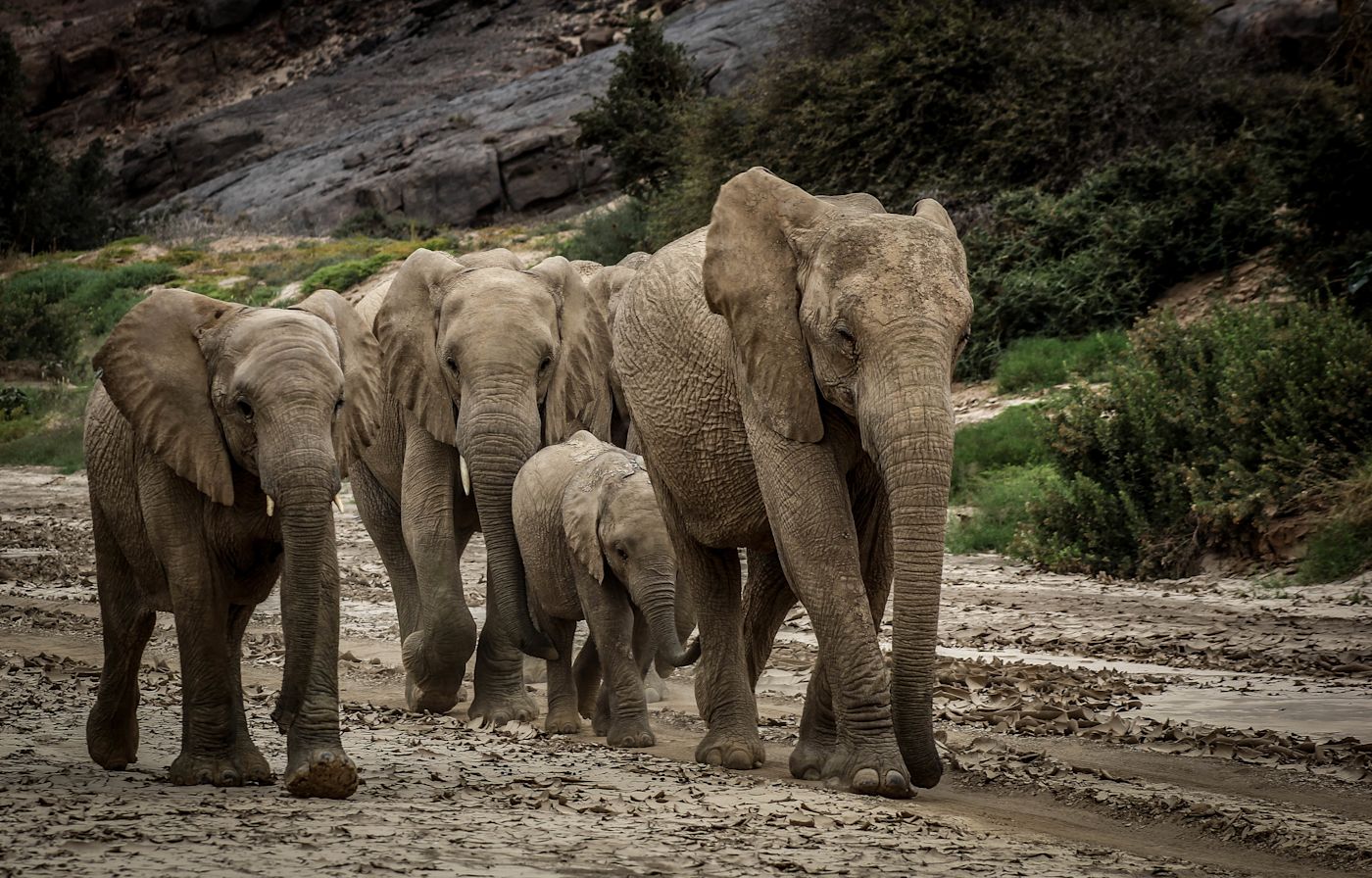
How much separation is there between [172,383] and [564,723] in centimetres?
337

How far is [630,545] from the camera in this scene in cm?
847

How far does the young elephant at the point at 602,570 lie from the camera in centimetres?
842

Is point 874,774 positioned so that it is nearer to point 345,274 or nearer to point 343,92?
point 345,274

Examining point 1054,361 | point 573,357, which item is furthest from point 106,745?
point 1054,361

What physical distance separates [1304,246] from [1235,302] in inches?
83.3

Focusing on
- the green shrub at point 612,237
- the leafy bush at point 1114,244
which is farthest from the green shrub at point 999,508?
the green shrub at point 612,237

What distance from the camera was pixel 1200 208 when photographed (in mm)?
20438

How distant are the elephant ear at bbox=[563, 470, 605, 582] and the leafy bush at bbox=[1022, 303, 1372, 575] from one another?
572 centimetres

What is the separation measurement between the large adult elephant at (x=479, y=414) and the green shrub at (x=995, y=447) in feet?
22.6

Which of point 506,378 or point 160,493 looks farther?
point 506,378

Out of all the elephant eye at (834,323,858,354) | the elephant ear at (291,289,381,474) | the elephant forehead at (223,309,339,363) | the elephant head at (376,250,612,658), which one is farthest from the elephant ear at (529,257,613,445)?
the elephant eye at (834,323,858,354)

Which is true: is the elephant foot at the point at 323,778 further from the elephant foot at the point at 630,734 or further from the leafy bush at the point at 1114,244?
the leafy bush at the point at 1114,244

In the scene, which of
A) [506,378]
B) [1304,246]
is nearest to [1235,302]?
[1304,246]

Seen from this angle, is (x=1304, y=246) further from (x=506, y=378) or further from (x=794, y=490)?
(x=794, y=490)
